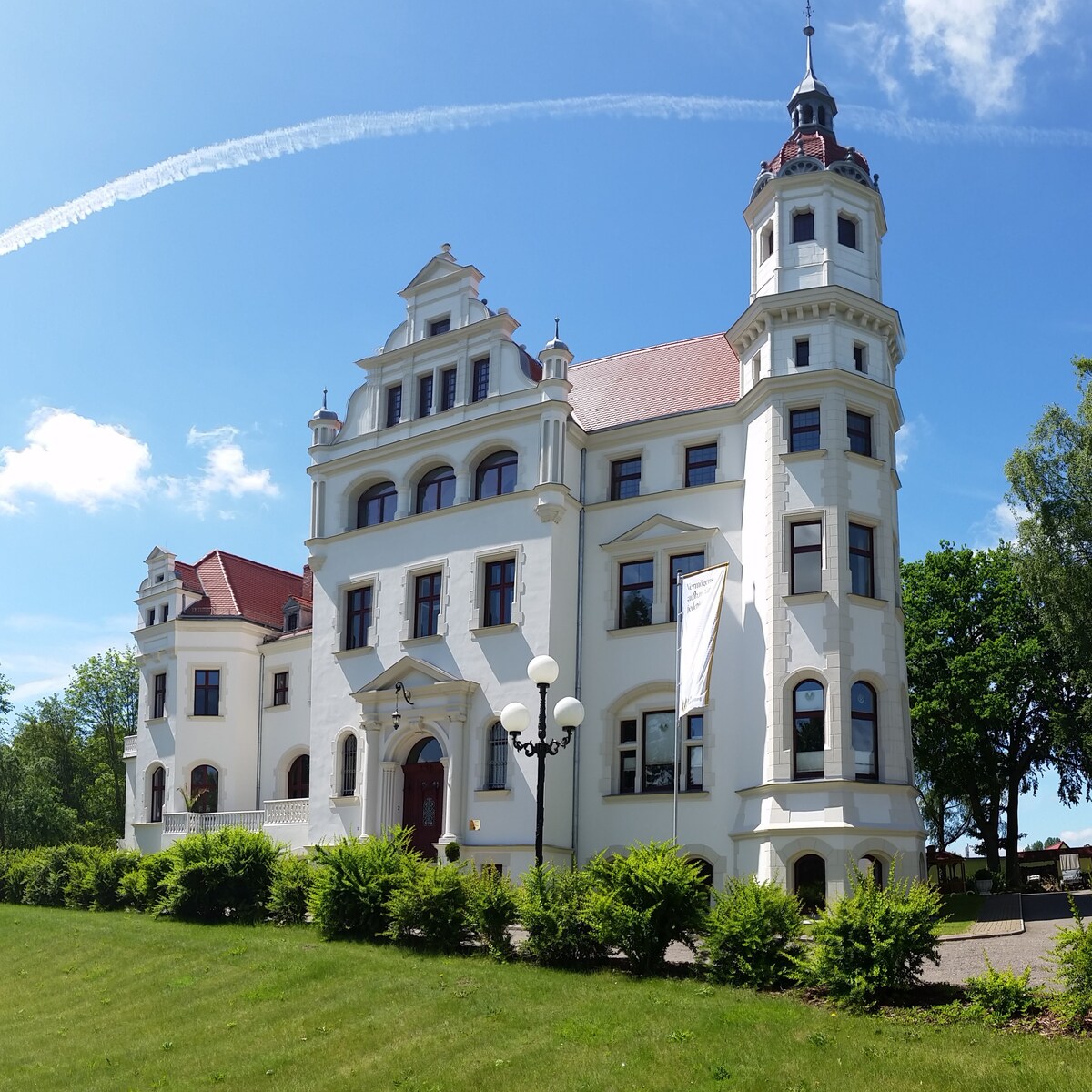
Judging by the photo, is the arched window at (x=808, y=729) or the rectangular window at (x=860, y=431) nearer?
the arched window at (x=808, y=729)

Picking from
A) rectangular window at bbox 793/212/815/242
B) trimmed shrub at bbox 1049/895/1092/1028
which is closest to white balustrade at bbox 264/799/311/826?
rectangular window at bbox 793/212/815/242

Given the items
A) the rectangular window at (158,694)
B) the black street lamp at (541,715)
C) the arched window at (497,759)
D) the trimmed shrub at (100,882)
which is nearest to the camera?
the black street lamp at (541,715)

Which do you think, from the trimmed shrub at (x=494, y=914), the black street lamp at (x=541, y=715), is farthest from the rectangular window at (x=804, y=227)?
the trimmed shrub at (x=494, y=914)

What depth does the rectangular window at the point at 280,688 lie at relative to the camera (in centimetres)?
4169

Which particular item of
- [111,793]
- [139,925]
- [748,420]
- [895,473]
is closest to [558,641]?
[748,420]

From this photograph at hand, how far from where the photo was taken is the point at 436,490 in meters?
35.2

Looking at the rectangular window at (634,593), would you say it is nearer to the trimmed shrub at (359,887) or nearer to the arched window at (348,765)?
the arched window at (348,765)

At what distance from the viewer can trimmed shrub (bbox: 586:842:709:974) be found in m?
17.8

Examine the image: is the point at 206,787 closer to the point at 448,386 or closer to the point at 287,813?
the point at 287,813

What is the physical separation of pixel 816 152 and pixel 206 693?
26559mm

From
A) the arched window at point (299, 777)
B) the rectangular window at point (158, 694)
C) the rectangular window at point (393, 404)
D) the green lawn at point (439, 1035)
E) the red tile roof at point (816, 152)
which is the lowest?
the green lawn at point (439, 1035)

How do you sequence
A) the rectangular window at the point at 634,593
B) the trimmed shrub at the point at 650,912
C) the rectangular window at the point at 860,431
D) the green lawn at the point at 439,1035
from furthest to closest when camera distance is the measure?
the rectangular window at the point at 634,593, the rectangular window at the point at 860,431, the trimmed shrub at the point at 650,912, the green lawn at the point at 439,1035

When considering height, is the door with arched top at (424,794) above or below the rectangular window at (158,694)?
below

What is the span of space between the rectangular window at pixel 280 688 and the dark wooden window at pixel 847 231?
23.1 metres
